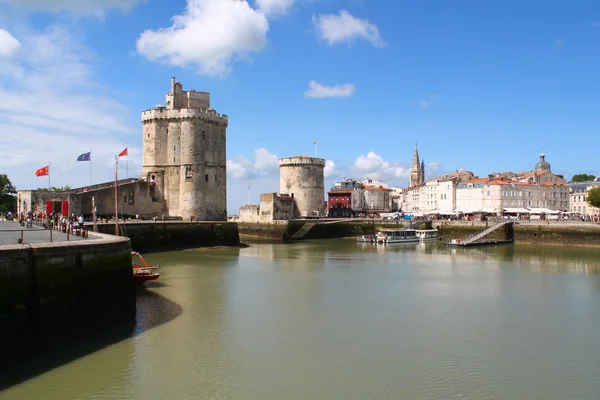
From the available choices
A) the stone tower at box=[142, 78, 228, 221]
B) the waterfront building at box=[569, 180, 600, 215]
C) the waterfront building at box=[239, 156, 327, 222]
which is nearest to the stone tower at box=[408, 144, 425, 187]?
the waterfront building at box=[569, 180, 600, 215]

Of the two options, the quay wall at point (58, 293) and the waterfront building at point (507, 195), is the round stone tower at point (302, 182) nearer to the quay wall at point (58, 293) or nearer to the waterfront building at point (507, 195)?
the waterfront building at point (507, 195)

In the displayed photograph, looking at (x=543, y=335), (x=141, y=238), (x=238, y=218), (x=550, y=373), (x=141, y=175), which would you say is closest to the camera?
(x=550, y=373)

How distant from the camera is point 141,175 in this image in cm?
4344

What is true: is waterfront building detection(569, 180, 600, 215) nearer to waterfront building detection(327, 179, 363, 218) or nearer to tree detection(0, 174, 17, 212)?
waterfront building detection(327, 179, 363, 218)

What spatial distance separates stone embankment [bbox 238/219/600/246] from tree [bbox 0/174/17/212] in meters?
24.2

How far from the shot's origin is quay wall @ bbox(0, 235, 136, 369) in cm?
1105

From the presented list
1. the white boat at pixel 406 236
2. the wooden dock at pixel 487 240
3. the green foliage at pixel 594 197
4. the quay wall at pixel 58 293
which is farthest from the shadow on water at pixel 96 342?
the green foliage at pixel 594 197

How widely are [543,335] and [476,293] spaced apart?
658 centimetres

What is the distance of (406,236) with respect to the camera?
5041 cm

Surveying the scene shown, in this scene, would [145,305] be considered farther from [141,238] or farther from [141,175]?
[141,175]

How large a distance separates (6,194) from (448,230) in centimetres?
4576

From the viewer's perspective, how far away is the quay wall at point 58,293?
11.0 meters

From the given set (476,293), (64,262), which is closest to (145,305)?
(64,262)

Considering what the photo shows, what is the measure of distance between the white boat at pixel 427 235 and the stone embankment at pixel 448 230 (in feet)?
4.56
